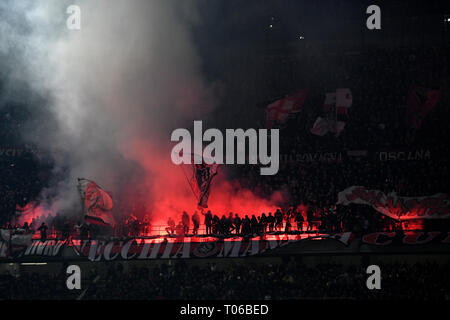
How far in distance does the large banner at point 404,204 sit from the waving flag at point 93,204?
861 cm

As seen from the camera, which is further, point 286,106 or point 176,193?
point 176,193

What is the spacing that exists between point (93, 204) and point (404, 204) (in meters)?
10.8

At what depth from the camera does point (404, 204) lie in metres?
20.5

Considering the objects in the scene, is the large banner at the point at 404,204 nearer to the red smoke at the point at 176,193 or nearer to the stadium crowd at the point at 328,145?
the stadium crowd at the point at 328,145

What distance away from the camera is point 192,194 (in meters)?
25.1

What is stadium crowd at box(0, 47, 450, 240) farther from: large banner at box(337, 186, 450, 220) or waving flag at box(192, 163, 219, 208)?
waving flag at box(192, 163, 219, 208)

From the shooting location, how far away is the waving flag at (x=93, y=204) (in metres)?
20.8

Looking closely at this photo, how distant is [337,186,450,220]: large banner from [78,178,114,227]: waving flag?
861cm

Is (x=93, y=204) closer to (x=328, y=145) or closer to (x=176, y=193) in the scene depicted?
(x=176, y=193)

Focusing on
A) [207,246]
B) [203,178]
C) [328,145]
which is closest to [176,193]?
[203,178]

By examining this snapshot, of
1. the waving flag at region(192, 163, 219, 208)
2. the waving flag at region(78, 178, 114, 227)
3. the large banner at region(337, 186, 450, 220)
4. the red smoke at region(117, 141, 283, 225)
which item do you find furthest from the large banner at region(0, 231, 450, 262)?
the red smoke at region(117, 141, 283, 225)

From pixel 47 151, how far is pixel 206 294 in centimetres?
1185

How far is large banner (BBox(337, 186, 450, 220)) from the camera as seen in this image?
791 inches

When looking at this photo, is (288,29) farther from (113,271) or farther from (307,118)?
(113,271)
